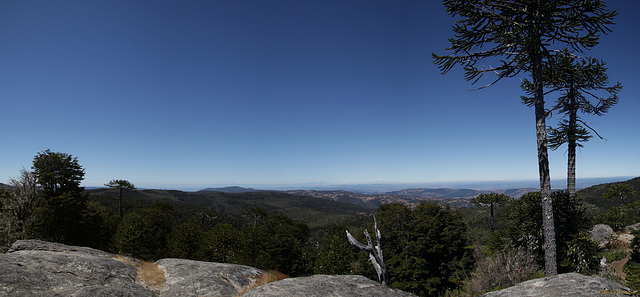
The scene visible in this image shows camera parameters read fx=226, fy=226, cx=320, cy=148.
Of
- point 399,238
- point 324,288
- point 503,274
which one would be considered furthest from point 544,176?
point 399,238

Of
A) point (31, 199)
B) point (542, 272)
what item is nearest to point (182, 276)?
point (542, 272)

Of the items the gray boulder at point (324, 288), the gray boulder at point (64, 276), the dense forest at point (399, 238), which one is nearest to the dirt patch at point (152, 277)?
the gray boulder at point (64, 276)

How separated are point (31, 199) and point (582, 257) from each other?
142ft

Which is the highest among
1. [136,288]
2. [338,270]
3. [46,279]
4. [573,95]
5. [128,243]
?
[573,95]

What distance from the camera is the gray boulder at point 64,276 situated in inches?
294

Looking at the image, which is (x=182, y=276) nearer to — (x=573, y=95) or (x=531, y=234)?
(x=531, y=234)

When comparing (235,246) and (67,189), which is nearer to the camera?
(67,189)

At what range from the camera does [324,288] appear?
26.5 ft

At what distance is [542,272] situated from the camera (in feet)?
38.8

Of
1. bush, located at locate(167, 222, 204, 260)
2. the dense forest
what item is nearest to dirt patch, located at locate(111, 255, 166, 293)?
the dense forest

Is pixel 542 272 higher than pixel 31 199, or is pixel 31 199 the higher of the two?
pixel 31 199

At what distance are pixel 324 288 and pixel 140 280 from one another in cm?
892

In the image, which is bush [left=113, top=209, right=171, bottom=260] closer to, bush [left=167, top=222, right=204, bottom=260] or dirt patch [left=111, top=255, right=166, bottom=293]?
bush [left=167, top=222, right=204, bottom=260]

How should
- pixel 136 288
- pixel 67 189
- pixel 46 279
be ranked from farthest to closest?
pixel 67 189
pixel 136 288
pixel 46 279
